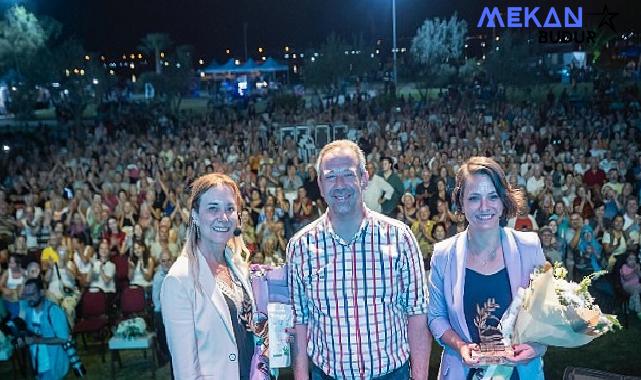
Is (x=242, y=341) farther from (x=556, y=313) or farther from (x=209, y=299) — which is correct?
(x=556, y=313)

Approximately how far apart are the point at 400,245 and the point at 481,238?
1.33 feet

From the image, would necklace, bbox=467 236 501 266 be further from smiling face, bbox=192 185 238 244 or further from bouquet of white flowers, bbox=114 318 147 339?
bouquet of white flowers, bbox=114 318 147 339

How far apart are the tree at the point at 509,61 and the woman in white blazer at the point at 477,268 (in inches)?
1056

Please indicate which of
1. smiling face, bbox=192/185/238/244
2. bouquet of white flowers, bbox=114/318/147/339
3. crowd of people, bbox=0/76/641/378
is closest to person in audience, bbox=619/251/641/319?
crowd of people, bbox=0/76/641/378

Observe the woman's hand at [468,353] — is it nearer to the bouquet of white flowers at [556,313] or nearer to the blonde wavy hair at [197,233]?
the bouquet of white flowers at [556,313]

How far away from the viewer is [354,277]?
2467mm

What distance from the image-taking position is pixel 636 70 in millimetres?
24891

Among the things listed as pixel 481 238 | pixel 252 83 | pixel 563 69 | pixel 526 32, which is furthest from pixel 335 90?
pixel 481 238

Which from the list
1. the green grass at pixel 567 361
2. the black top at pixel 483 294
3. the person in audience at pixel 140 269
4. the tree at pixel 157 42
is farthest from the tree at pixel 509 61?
the black top at pixel 483 294

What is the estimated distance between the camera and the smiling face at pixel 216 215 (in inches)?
98.6

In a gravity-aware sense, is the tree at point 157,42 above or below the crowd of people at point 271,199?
above

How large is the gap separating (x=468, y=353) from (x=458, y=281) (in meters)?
0.30

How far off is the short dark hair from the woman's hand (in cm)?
58

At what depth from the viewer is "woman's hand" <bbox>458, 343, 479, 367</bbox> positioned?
8.18ft
